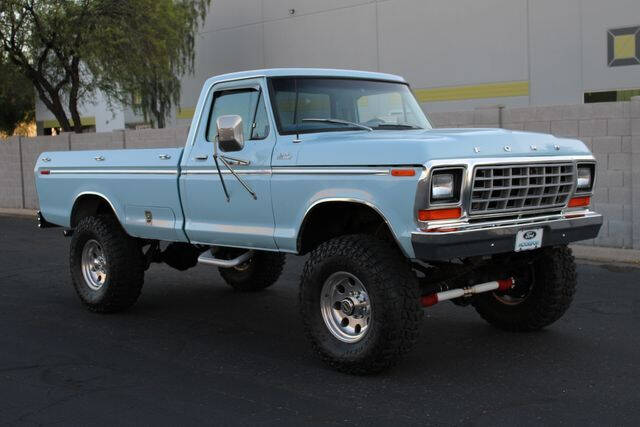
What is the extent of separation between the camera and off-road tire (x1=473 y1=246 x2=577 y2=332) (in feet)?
20.6

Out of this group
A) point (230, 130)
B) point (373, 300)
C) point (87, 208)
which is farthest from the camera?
point (87, 208)

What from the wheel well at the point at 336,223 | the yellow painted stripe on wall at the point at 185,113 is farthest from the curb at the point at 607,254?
the yellow painted stripe on wall at the point at 185,113

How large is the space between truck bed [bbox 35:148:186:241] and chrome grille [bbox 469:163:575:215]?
109 inches

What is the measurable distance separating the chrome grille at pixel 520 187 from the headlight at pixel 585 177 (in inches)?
8.5

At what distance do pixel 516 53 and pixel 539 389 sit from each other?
21224 millimetres

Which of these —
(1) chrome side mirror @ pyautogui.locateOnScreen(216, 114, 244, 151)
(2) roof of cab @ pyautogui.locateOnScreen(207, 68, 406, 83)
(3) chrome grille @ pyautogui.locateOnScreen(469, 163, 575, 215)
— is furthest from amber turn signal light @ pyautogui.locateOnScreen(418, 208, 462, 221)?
(2) roof of cab @ pyautogui.locateOnScreen(207, 68, 406, 83)

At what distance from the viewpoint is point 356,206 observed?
5.66m

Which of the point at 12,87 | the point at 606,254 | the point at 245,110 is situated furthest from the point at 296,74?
the point at 12,87

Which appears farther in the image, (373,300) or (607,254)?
(607,254)

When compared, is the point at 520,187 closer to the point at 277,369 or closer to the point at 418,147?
the point at 418,147

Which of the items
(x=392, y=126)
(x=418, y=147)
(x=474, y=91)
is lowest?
(x=418, y=147)

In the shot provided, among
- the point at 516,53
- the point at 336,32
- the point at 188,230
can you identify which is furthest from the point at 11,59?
the point at 188,230

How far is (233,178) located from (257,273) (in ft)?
7.75

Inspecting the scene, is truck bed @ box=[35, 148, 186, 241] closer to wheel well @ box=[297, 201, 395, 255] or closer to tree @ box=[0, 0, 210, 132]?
wheel well @ box=[297, 201, 395, 255]
